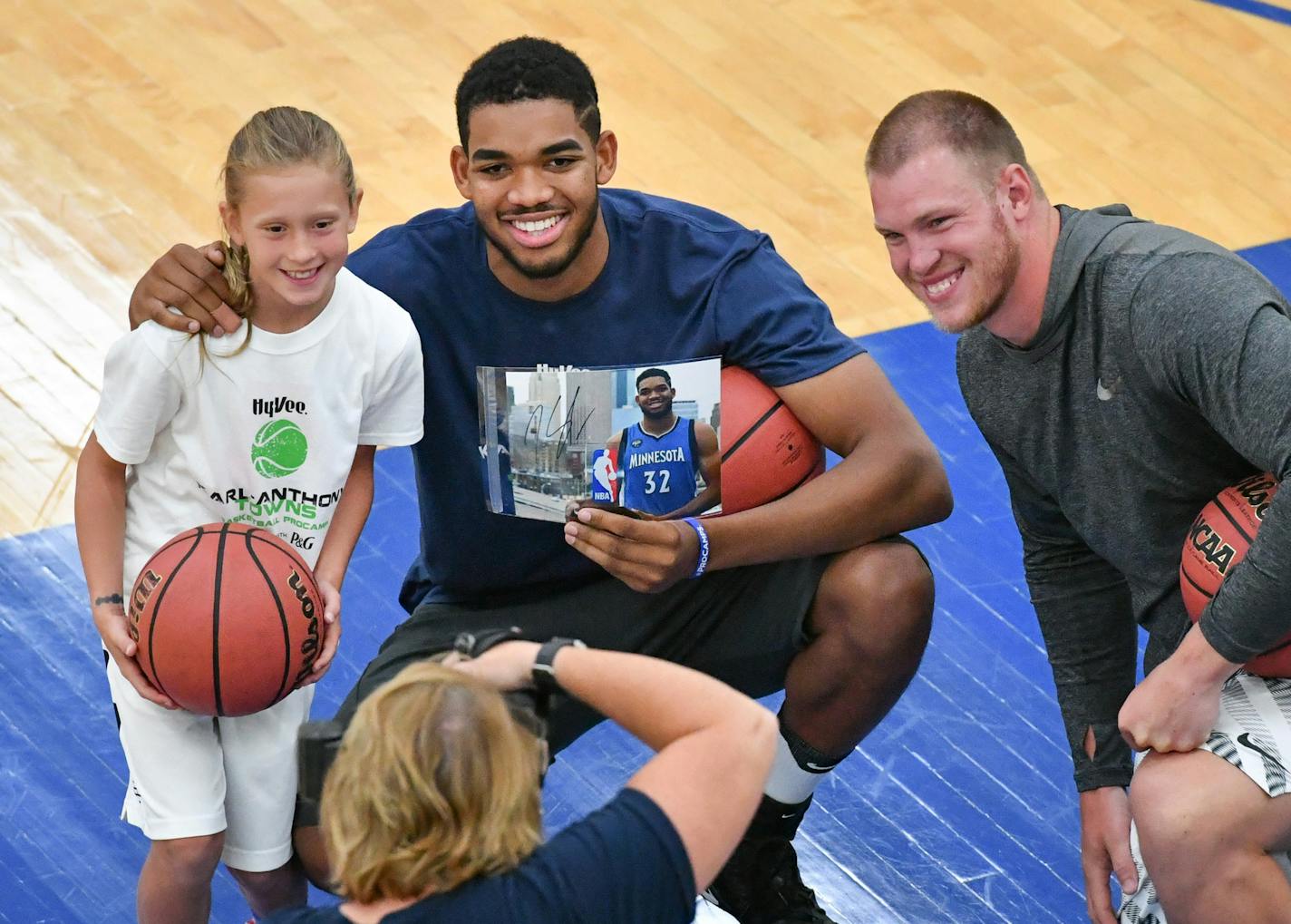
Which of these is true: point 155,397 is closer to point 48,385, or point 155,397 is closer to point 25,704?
point 25,704

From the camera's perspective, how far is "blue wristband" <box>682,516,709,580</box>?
333 cm

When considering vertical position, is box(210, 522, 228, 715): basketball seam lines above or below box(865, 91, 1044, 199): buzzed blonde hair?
below

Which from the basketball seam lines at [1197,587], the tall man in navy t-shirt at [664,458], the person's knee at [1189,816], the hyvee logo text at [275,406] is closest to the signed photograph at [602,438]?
the tall man in navy t-shirt at [664,458]

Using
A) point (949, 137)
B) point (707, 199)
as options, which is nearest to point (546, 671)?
point (949, 137)

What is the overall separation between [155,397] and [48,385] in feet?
6.90

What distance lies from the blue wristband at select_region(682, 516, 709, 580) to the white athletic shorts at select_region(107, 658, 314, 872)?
2.42 feet

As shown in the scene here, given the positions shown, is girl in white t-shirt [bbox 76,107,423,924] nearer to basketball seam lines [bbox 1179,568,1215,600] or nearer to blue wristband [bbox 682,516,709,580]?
blue wristband [bbox 682,516,709,580]

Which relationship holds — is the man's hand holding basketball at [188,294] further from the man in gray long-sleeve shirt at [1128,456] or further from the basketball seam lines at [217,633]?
the man in gray long-sleeve shirt at [1128,456]

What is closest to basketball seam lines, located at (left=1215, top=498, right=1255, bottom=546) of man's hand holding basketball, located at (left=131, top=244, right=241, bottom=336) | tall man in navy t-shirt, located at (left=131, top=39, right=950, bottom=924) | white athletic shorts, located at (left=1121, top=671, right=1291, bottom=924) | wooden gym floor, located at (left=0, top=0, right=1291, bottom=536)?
white athletic shorts, located at (left=1121, top=671, right=1291, bottom=924)

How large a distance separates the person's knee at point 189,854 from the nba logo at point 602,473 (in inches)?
35.6

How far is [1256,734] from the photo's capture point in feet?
9.87

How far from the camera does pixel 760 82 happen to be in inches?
257

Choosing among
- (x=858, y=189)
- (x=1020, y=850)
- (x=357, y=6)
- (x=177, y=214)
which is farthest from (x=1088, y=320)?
(x=357, y=6)

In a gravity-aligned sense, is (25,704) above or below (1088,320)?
below
